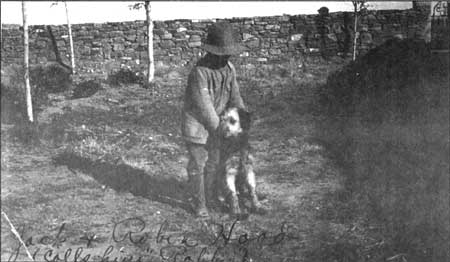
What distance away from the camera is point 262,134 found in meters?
6.86

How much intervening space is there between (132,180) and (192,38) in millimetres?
5650

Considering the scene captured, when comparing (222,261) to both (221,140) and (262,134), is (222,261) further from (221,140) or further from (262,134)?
(262,134)

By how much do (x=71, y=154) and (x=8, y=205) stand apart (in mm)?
1604

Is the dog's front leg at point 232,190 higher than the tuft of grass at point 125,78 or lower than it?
lower

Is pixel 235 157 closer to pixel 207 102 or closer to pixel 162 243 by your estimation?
pixel 207 102

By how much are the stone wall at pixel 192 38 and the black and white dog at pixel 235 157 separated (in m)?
3.14

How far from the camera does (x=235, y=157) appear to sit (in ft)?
16.0

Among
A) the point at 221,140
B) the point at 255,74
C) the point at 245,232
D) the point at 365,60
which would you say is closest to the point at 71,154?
the point at 221,140

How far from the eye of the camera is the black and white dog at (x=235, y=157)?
4.81m

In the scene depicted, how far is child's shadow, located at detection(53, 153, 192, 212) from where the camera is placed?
16.8 feet

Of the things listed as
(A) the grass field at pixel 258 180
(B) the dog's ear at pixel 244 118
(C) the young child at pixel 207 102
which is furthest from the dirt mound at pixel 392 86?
(C) the young child at pixel 207 102

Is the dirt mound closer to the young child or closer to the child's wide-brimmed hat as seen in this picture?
the young child

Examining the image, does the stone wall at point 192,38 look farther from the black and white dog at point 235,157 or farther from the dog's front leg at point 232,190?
the dog's front leg at point 232,190

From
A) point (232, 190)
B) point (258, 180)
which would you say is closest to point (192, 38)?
point (258, 180)
